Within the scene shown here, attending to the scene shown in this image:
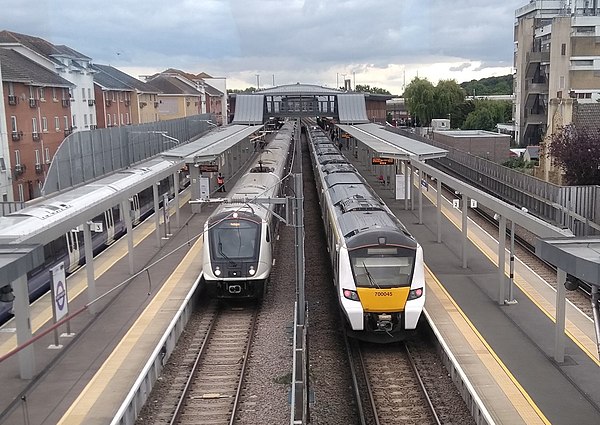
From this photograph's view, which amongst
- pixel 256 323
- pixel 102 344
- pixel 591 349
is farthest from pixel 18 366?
pixel 591 349

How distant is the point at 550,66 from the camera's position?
4569 centimetres

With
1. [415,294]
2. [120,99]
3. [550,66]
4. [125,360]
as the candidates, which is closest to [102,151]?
[125,360]

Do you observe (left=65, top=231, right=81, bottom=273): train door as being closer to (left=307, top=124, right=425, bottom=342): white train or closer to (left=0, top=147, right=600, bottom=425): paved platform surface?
(left=0, top=147, right=600, bottom=425): paved platform surface

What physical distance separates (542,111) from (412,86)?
77.3 feet

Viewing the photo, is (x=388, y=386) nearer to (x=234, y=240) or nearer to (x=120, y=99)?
(x=234, y=240)

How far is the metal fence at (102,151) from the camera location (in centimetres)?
1989

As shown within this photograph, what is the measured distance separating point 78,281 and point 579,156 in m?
17.7

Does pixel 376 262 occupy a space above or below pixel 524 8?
below

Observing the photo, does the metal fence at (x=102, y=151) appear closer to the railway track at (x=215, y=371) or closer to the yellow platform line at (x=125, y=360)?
the yellow platform line at (x=125, y=360)

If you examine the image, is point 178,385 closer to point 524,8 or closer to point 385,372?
point 385,372

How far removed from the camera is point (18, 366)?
410 inches

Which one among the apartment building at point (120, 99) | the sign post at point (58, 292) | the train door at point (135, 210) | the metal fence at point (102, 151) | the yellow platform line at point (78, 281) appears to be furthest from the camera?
the apartment building at point (120, 99)

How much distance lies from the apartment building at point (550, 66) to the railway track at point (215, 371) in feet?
108

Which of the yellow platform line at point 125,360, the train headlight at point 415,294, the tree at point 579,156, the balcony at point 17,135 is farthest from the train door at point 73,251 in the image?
the tree at point 579,156
